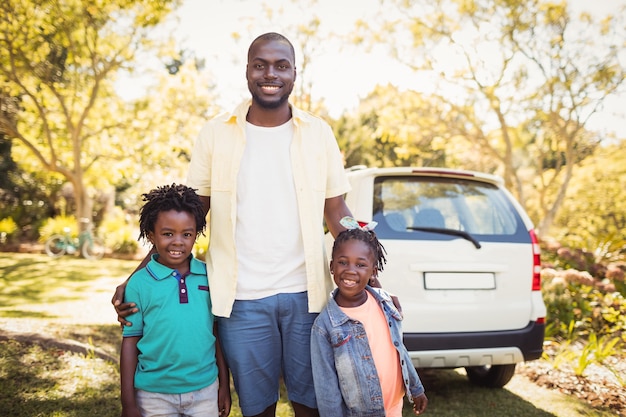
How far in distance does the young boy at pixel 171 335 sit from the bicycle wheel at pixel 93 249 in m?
11.7

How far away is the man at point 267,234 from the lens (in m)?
2.19

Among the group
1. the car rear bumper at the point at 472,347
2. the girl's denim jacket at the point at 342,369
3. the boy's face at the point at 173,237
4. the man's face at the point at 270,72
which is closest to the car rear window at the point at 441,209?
the car rear bumper at the point at 472,347

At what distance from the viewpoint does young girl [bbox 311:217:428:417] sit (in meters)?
2.14

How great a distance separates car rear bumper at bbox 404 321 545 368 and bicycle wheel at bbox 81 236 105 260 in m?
11.4

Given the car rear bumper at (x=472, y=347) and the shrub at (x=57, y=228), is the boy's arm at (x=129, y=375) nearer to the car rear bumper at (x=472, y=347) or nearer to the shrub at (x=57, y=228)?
the car rear bumper at (x=472, y=347)

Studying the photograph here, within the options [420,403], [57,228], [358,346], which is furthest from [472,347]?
[57,228]

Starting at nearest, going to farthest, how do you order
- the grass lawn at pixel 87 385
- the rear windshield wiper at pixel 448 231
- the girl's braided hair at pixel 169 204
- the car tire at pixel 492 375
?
the girl's braided hair at pixel 169 204
the grass lawn at pixel 87 385
the rear windshield wiper at pixel 448 231
the car tire at pixel 492 375

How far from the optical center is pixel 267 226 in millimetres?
2215

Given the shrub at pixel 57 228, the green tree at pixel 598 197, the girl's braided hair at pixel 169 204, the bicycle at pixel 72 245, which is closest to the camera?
the girl's braided hair at pixel 169 204

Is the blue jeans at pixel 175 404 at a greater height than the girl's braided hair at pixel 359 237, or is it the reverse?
the girl's braided hair at pixel 359 237

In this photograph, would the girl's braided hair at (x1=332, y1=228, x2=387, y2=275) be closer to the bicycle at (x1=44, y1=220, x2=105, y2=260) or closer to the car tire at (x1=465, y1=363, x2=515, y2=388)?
the car tire at (x1=465, y1=363, x2=515, y2=388)

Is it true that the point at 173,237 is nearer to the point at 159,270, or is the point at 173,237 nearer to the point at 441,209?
the point at 159,270

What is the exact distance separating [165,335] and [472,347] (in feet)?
6.85

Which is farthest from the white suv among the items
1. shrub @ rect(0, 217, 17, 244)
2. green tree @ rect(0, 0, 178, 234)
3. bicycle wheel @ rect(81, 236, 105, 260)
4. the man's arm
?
shrub @ rect(0, 217, 17, 244)
